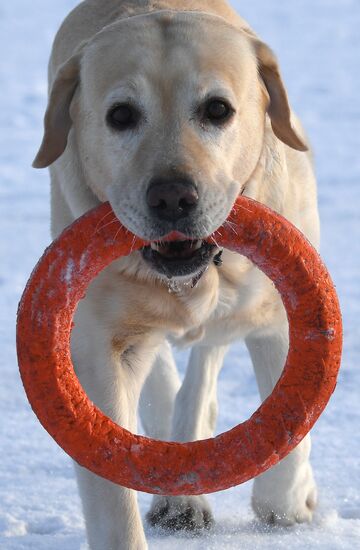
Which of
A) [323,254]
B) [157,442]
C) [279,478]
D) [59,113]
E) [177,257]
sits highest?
[59,113]

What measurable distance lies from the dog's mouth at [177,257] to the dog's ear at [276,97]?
624 millimetres

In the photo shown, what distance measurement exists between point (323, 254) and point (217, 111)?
4.74 m

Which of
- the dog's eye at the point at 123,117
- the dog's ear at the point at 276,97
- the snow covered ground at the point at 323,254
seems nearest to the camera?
the dog's eye at the point at 123,117

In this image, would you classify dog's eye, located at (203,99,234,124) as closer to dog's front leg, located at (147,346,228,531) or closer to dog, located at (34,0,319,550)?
dog, located at (34,0,319,550)

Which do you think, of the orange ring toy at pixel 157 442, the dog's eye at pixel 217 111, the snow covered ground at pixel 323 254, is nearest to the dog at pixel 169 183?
the dog's eye at pixel 217 111

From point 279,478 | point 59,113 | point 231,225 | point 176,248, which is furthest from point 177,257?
point 279,478

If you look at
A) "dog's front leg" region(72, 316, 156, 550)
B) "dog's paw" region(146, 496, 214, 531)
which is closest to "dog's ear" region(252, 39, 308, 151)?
"dog's front leg" region(72, 316, 156, 550)

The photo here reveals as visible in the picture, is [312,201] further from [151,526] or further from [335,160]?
[335,160]

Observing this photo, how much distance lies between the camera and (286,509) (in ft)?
14.8

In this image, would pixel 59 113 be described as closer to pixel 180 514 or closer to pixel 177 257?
pixel 177 257

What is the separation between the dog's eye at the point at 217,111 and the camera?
3594 millimetres

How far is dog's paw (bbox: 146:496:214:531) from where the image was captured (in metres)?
4.56

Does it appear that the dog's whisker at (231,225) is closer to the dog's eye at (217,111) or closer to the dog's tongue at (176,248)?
the dog's tongue at (176,248)

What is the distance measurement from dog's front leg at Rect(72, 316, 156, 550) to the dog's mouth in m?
0.42
